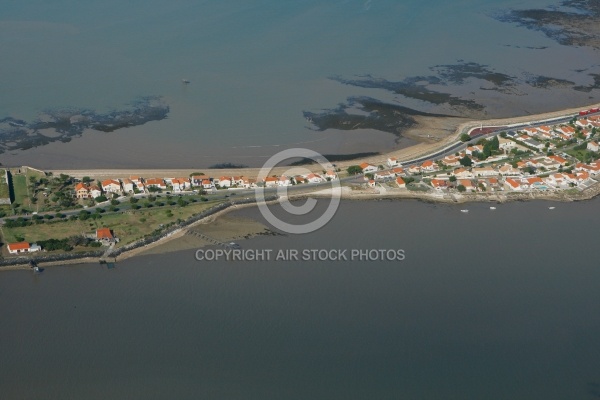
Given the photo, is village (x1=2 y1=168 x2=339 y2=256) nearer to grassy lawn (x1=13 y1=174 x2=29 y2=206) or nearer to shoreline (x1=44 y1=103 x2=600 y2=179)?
grassy lawn (x1=13 y1=174 x2=29 y2=206)

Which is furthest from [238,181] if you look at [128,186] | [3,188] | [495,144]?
[495,144]

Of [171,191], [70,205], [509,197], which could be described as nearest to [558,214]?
[509,197]

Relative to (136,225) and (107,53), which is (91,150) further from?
(107,53)

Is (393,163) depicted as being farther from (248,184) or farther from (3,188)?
(3,188)

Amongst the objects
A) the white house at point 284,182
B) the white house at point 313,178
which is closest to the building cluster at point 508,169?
the white house at point 313,178

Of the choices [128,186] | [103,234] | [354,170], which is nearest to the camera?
[103,234]
